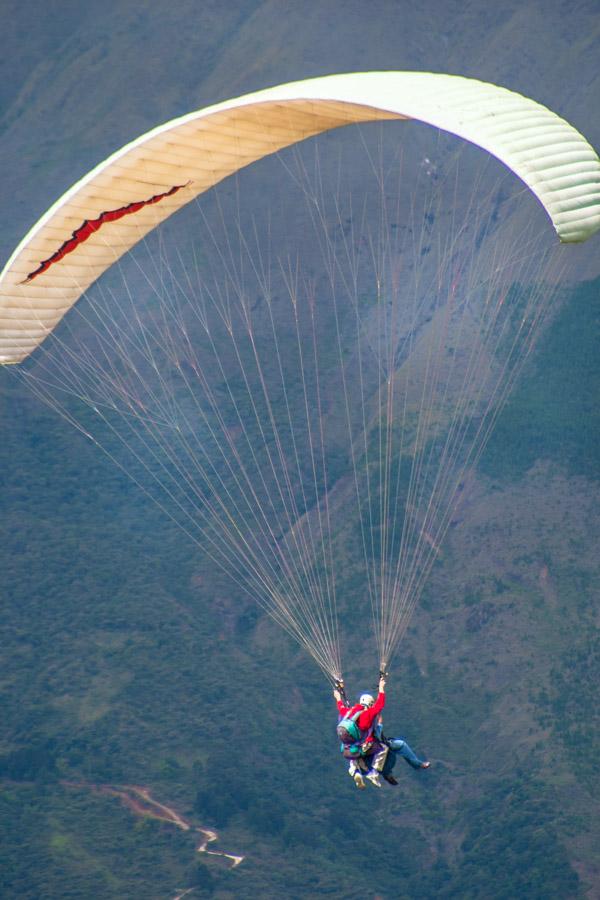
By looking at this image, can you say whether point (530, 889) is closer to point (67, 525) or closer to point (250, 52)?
point (67, 525)

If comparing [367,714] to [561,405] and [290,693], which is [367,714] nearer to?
[290,693]

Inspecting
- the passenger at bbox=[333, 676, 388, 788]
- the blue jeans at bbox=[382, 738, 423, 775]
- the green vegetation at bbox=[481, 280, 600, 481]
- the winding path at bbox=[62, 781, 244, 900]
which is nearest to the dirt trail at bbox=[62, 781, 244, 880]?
the winding path at bbox=[62, 781, 244, 900]

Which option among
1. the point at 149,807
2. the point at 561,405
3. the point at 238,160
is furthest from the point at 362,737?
the point at 561,405

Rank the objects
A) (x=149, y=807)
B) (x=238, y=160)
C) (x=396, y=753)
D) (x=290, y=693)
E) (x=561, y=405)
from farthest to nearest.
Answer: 1. (x=561, y=405)
2. (x=290, y=693)
3. (x=149, y=807)
4. (x=238, y=160)
5. (x=396, y=753)

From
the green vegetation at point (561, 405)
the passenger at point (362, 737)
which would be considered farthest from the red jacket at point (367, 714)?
the green vegetation at point (561, 405)

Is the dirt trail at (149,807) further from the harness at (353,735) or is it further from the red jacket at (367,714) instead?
the red jacket at (367,714)

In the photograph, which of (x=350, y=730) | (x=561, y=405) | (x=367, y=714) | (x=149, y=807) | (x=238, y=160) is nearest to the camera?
(x=350, y=730)

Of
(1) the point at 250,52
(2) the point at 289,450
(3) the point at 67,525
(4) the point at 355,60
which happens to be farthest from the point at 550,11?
(3) the point at 67,525
